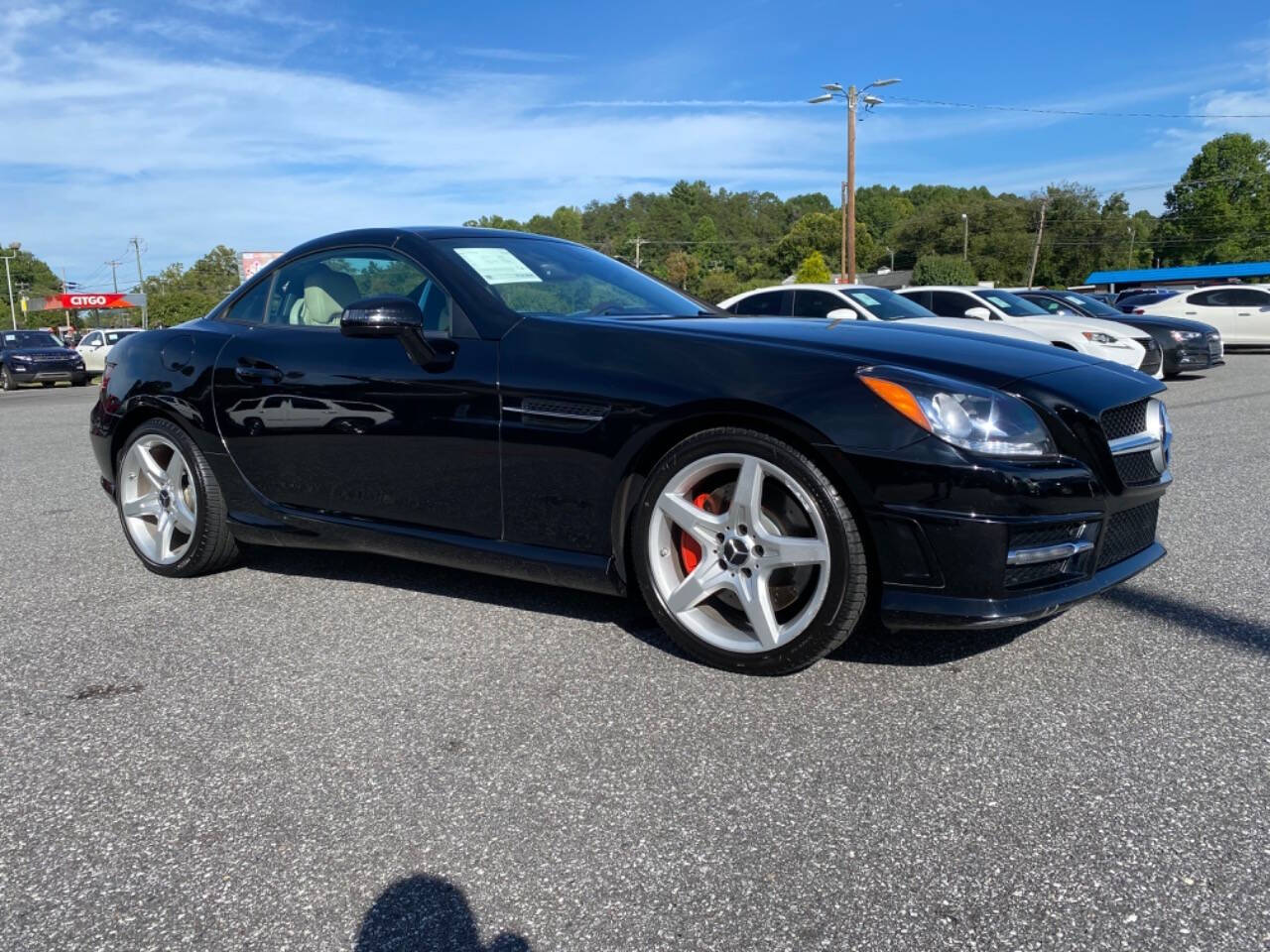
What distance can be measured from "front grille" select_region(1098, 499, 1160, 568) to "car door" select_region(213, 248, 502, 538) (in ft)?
6.08

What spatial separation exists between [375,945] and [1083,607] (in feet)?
8.91

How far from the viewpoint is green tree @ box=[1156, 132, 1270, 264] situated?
89.9m

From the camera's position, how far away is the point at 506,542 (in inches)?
134

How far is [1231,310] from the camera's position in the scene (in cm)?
2058

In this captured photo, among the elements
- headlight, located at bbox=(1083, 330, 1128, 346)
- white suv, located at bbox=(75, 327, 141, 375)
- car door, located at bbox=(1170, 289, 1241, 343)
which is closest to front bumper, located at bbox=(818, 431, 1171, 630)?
headlight, located at bbox=(1083, 330, 1128, 346)

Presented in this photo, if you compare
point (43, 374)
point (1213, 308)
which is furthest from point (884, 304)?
point (43, 374)

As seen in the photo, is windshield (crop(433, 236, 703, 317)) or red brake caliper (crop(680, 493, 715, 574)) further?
windshield (crop(433, 236, 703, 317))

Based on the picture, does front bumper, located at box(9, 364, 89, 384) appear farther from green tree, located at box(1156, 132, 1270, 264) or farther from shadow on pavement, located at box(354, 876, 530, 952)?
green tree, located at box(1156, 132, 1270, 264)

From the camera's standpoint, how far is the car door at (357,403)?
3.44 metres

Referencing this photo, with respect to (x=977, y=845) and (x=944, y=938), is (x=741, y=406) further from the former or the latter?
(x=944, y=938)

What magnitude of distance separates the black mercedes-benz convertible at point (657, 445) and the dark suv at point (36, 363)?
2282cm

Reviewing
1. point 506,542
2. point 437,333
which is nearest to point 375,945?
point 506,542

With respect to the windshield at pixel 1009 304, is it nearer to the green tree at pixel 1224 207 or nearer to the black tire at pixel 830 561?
the black tire at pixel 830 561

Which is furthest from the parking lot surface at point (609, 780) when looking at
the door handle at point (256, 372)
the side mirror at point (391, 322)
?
the side mirror at point (391, 322)
